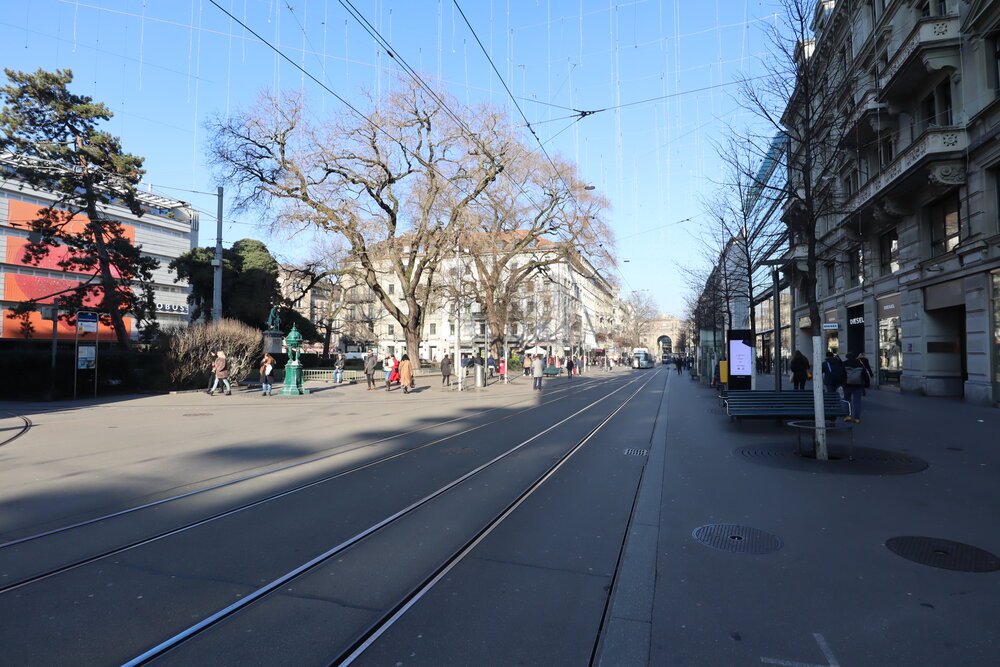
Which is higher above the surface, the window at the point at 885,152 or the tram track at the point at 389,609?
the window at the point at 885,152

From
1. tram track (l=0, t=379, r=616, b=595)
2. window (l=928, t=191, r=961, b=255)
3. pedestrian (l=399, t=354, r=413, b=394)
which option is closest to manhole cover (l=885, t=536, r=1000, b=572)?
tram track (l=0, t=379, r=616, b=595)

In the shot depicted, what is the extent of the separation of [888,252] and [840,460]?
1849 cm

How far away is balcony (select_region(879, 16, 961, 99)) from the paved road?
1328cm

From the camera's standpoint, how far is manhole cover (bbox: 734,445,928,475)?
25.7 feet

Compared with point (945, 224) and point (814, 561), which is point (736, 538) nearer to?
point (814, 561)

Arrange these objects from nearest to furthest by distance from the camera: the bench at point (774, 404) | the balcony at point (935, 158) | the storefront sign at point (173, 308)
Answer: the bench at point (774, 404) < the balcony at point (935, 158) < the storefront sign at point (173, 308)

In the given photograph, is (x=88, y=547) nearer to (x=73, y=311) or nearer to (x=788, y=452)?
(x=788, y=452)

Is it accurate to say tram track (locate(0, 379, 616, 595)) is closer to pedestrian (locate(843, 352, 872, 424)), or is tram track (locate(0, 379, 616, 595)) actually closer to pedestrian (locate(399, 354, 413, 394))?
pedestrian (locate(843, 352, 872, 424))

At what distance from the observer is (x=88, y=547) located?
16.0 feet

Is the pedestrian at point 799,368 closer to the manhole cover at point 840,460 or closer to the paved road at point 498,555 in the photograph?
the paved road at point 498,555

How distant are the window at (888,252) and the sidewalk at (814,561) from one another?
51.3 feet

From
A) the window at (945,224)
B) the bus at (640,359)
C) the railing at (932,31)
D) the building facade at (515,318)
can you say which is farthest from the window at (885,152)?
the bus at (640,359)

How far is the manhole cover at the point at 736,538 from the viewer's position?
4805mm

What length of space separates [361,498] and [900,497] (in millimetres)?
5796
